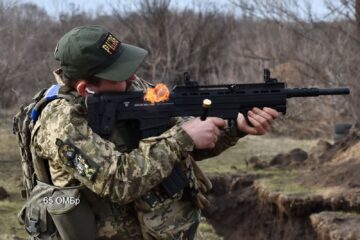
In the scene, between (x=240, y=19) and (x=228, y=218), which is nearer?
(x=228, y=218)

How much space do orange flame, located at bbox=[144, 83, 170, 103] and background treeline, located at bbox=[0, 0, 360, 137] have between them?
1115 centimetres

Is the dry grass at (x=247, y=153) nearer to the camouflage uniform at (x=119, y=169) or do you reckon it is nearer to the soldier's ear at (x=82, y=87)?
the camouflage uniform at (x=119, y=169)

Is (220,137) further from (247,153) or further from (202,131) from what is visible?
(247,153)

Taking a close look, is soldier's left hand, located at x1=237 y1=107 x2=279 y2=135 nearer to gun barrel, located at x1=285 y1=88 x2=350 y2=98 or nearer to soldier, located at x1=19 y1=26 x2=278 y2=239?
soldier, located at x1=19 y1=26 x2=278 y2=239

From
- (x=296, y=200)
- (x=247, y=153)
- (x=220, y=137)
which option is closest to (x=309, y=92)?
(x=220, y=137)

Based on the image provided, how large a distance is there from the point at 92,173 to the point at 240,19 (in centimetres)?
2536

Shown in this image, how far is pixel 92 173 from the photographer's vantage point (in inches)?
102

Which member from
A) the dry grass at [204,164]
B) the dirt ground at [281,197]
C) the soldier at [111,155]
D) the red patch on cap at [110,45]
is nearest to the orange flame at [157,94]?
the soldier at [111,155]

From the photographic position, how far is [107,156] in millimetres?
2627

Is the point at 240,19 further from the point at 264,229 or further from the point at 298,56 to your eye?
the point at 264,229

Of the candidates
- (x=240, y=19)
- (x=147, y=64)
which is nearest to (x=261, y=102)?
(x=147, y=64)

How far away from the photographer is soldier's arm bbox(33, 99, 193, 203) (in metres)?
2.60

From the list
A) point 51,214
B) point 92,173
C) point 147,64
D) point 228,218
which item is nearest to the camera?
point 92,173

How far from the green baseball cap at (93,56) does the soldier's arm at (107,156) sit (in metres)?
0.18
